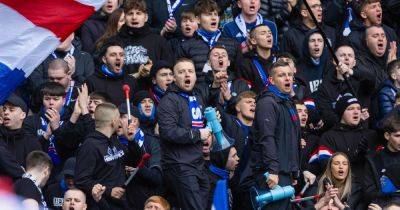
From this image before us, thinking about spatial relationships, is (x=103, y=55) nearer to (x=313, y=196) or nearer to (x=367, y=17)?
(x=313, y=196)

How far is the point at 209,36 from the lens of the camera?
47.3 ft

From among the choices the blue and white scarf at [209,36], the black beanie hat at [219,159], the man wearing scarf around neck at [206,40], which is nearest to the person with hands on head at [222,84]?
the man wearing scarf around neck at [206,40]

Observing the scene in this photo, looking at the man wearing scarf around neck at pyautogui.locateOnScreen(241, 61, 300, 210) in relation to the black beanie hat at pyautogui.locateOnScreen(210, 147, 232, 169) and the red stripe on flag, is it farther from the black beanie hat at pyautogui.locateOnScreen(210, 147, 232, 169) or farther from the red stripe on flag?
the red stripe on flag

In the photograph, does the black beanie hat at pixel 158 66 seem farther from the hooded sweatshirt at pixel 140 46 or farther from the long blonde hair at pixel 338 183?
the long blonde hair at pixel 338 183

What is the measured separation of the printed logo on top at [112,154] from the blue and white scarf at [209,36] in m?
3.35

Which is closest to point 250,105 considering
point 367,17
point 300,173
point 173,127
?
point 300,173

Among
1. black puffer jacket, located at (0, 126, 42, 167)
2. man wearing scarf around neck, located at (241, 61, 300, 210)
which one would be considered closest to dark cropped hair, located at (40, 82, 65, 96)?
black puffer jacket, located at (0, 126, 42, 167)

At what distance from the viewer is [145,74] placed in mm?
14016

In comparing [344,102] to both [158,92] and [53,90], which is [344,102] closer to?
[158,92]

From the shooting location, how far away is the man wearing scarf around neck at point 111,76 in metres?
13.4

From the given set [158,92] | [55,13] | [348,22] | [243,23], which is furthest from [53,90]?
[348,22]

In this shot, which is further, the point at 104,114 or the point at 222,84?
the point at 222,84

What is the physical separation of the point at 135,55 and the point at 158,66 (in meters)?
0.91

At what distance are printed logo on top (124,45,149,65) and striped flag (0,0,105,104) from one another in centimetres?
699
